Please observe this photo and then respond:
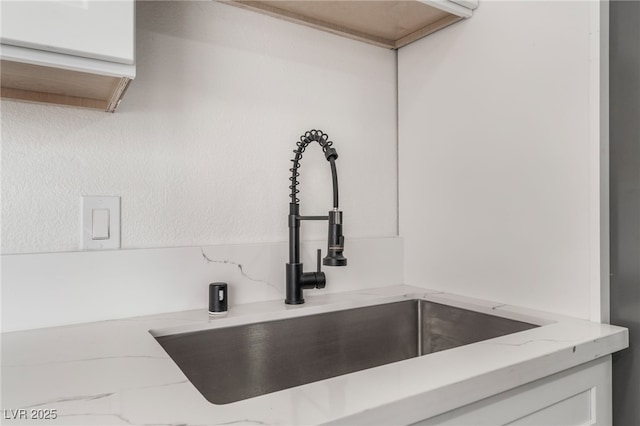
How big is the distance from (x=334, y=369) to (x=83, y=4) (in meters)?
0.96

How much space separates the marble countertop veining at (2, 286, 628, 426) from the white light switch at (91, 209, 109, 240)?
20 centimetres

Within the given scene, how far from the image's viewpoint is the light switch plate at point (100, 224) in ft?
3.19

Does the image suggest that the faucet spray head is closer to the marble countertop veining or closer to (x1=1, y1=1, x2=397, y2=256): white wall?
(x1=1, y1=1, x2=397, y2=256): white wall

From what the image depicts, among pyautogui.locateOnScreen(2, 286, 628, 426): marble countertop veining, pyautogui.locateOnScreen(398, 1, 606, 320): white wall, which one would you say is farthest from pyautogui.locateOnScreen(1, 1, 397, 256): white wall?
pyautogui.locateOnScreen(2, 286, 628, 426): marble countertop veining

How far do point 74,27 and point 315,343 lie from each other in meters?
0.85

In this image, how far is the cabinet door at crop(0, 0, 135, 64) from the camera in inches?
25.3

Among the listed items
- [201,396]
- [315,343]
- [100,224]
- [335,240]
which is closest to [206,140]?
[100,224]

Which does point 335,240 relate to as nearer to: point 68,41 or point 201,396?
point 201,396

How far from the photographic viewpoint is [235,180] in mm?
1180

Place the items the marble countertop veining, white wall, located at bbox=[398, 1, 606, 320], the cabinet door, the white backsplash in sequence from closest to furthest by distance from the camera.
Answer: the marble countertop veining
the cabinet door
the white backsplash
white wall, located at bbox=[398, 1, 606, 320]

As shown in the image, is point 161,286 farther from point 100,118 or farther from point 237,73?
point 237,73

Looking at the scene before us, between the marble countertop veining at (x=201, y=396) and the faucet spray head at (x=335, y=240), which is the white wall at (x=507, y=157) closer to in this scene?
the marble countertop veining at (x=201, y=396)

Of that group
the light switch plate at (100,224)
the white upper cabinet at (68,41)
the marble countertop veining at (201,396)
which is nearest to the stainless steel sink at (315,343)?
the marble countertop veining at (201,396)

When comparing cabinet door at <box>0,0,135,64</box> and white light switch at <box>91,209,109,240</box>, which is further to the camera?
white light switch at <box>91,209,109,240</box>
